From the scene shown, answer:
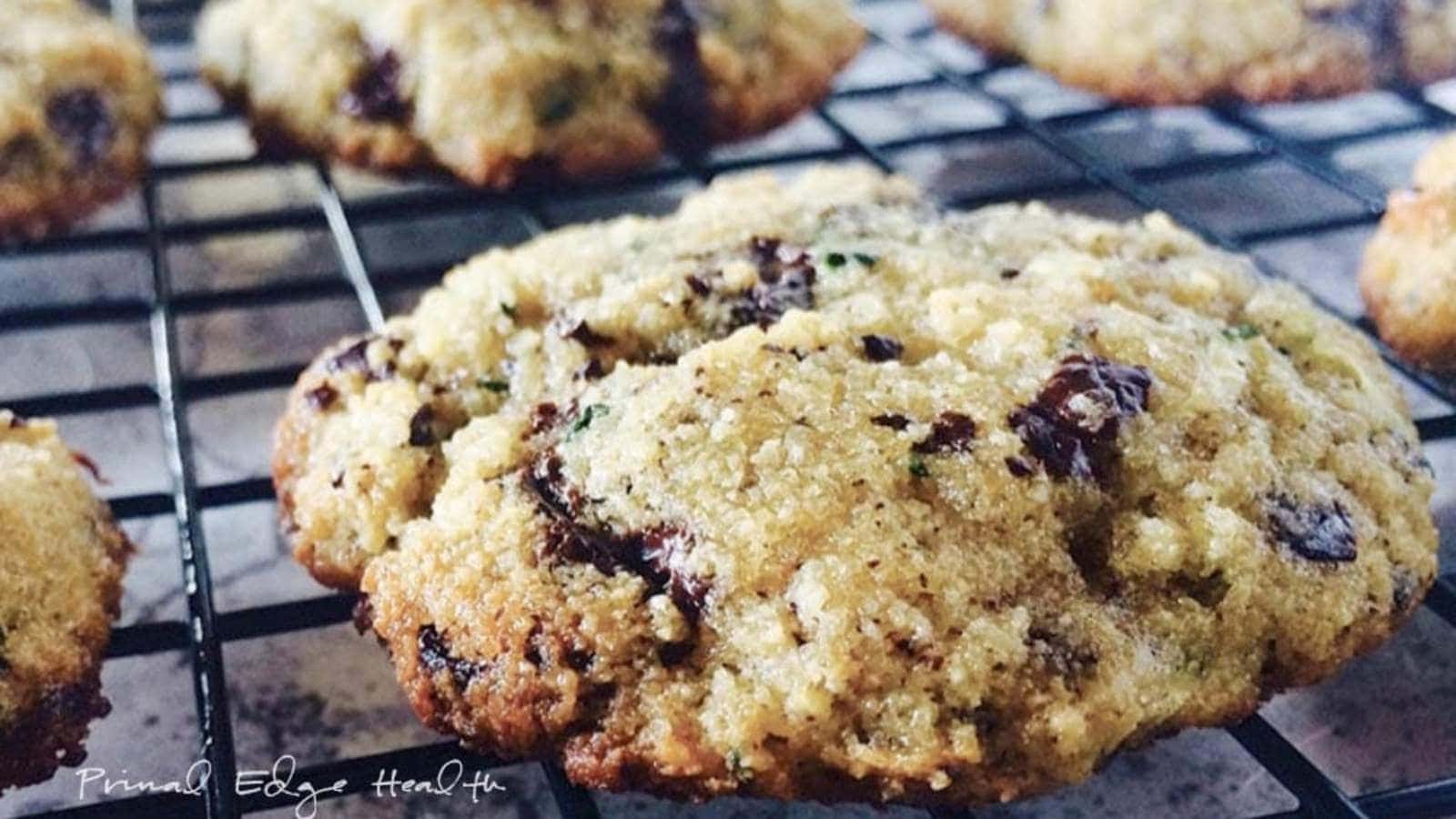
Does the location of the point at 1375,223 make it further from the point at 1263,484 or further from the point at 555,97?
the point at 555,97

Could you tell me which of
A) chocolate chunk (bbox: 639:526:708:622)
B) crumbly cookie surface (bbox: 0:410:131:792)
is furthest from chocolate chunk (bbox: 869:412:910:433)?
crumbly cookie surface (bbox: 0:410:131:792)

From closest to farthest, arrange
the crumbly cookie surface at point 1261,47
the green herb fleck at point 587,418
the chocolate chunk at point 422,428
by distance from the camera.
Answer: the green herb fleck at point 587,418 → the chocolate chunk at point 422,428 → the crumbly cookie surface at point 1261,47

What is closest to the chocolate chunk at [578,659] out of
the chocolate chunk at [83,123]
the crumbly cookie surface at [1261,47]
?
the chocolate chunk at [83,123]

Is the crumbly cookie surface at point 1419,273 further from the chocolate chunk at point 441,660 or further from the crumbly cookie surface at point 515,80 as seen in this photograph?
the chocolate chunk at point 441,660

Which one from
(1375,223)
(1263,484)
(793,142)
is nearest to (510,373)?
(1263,484)

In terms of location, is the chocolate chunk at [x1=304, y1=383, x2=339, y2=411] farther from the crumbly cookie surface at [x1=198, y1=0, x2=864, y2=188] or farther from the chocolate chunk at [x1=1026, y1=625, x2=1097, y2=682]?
the chocolate chunk at [x1=1026, y1=625, x2=1097, y2=682]

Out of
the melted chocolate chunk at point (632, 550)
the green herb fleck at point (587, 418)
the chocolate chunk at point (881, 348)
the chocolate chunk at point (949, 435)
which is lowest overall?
the melted chocolate chunk at point (632, 550)

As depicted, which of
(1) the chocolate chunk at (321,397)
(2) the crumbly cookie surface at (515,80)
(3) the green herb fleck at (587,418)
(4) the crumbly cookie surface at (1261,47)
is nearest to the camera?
(3) the green herb fleck at (587,418)

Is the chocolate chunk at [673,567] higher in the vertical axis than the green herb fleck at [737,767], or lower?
higher
